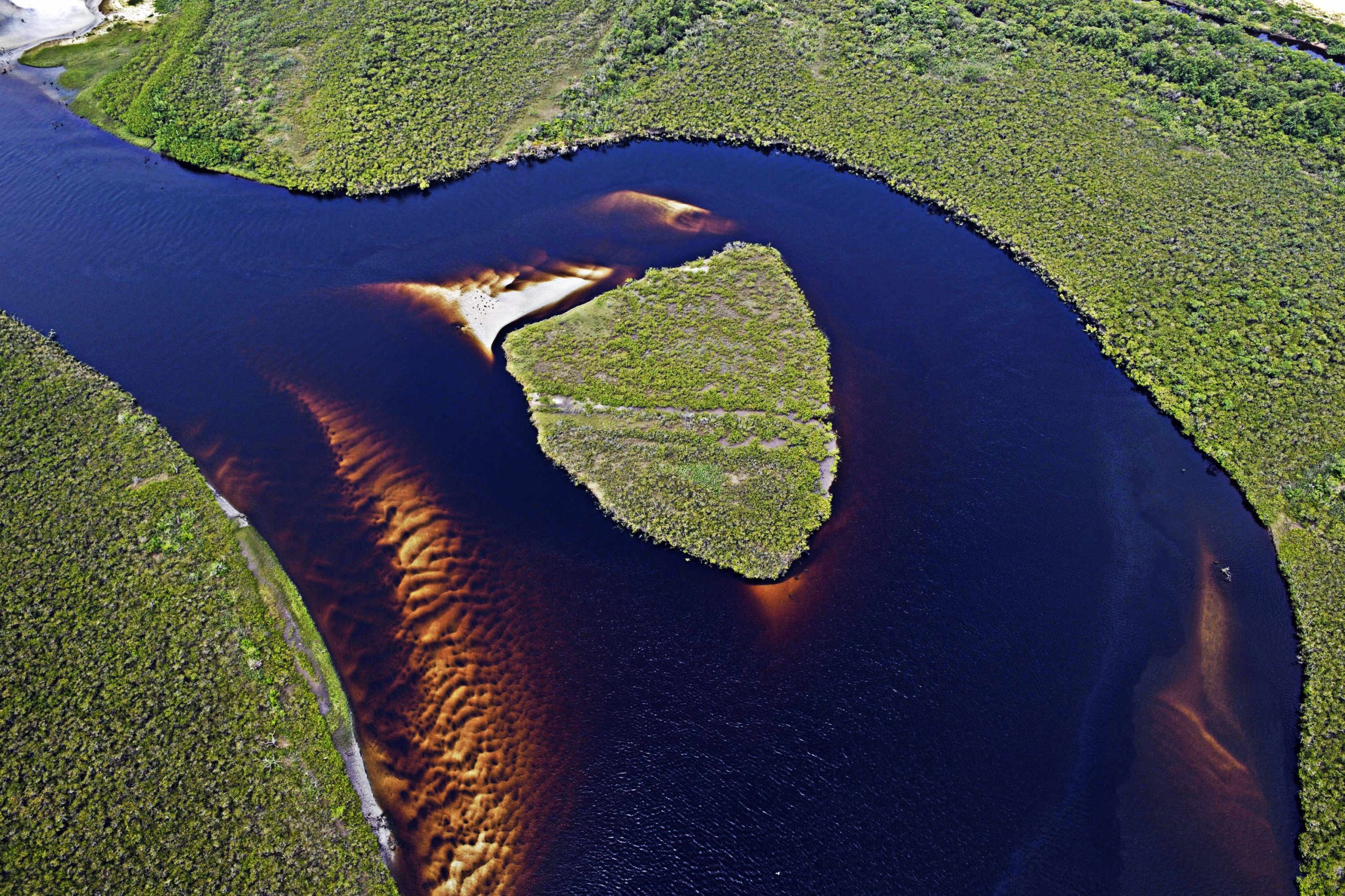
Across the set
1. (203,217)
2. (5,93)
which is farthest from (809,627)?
(5,93)

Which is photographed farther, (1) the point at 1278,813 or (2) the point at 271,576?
(2) the point at 271,576

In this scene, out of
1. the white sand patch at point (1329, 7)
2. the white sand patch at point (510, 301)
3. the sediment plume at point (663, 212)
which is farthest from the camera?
the white sand patch at point (1329, 7)

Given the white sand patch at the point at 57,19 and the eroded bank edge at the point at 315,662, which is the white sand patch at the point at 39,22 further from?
the eroded bank edge at the point at 315,662

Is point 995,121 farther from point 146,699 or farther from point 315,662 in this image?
point 146,699

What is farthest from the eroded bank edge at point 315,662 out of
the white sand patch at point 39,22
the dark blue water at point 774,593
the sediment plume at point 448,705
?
the white sand patch at point 39,22

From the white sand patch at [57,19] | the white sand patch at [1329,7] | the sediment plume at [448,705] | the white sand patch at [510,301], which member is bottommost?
the sediment plume at [448,705]

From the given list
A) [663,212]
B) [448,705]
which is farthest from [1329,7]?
[448,705]

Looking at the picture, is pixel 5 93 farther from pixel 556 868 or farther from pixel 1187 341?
pixel 1187 341

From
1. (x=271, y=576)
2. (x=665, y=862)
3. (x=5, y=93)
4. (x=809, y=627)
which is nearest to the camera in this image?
(x=665, y=862)
